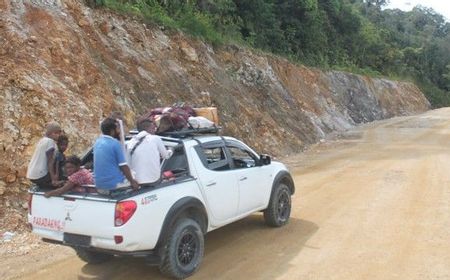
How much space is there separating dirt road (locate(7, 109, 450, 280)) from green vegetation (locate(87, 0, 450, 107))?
27.3 feet

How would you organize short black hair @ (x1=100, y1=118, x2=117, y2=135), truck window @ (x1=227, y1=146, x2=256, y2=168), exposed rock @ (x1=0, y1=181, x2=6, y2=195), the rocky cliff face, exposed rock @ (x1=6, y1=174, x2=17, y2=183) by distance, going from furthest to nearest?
the rocky cliff face < exposed rock @ (x1=6, y1=174, x2=17, y2=183) < exposed rock @ (x1=0, y1=181, x2=6, y2=195) < truck window @ (x1=227, y1=146, x2=256, y2=168) < short black hair @ (x1=100, y1=118, x2=117, y2=135)

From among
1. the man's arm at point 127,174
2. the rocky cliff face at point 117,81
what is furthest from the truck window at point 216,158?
the rocky cliff face at point 117,81

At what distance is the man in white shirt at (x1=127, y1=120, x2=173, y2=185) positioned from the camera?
5828 mm

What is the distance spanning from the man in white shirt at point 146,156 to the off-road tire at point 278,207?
256cm

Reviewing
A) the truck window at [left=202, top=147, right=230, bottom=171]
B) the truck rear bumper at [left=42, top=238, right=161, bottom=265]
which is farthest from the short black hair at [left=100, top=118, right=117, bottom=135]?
the truck window at [left=202, top=147, right=230, bottom=171]

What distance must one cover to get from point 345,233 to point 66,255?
14.2 ft

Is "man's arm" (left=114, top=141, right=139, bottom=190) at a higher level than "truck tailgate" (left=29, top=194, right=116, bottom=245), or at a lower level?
higher

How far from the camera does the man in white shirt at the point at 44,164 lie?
650 cm

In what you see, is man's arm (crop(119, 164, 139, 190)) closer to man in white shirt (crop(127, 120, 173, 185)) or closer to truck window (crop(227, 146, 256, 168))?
man in white shirt (crop(127, 120, 173, 185))

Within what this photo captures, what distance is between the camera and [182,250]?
6027 millimetres

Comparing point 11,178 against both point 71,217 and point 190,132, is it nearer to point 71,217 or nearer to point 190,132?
point 71,217

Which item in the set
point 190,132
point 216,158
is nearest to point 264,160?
point 216,158

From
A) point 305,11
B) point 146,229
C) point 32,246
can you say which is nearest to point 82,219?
point 146,229

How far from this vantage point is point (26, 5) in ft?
37.0
